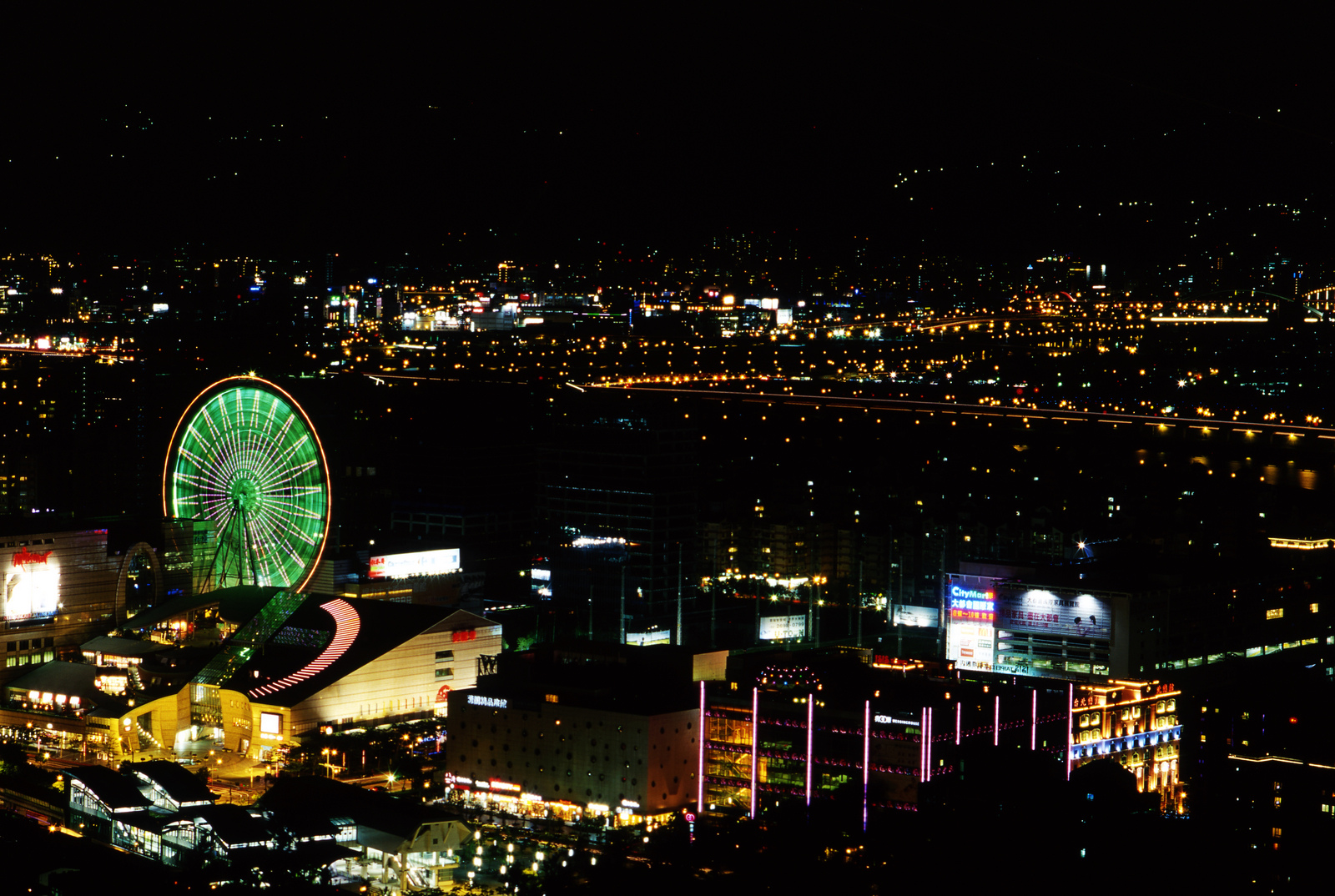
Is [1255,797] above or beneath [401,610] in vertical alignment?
beneath

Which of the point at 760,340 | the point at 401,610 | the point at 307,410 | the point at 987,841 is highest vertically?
the point at 760,340

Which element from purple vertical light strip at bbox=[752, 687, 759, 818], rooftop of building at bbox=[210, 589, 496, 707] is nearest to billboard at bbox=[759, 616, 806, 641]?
rooftop of building at bbox=[210, 589, 496, 707]

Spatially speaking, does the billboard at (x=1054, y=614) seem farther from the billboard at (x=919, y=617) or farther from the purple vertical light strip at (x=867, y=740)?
the purple vertical light strip at (x=867, y=740)

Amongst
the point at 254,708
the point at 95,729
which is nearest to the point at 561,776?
the point at 254,708

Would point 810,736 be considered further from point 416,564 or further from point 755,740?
point 416,564

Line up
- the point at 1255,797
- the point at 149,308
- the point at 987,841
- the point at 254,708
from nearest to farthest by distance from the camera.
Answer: the point at 987,841 → the point at 1255,797 → the point at 254,708 → the point at 149,308

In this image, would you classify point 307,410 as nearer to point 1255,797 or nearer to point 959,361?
point 1255,797
